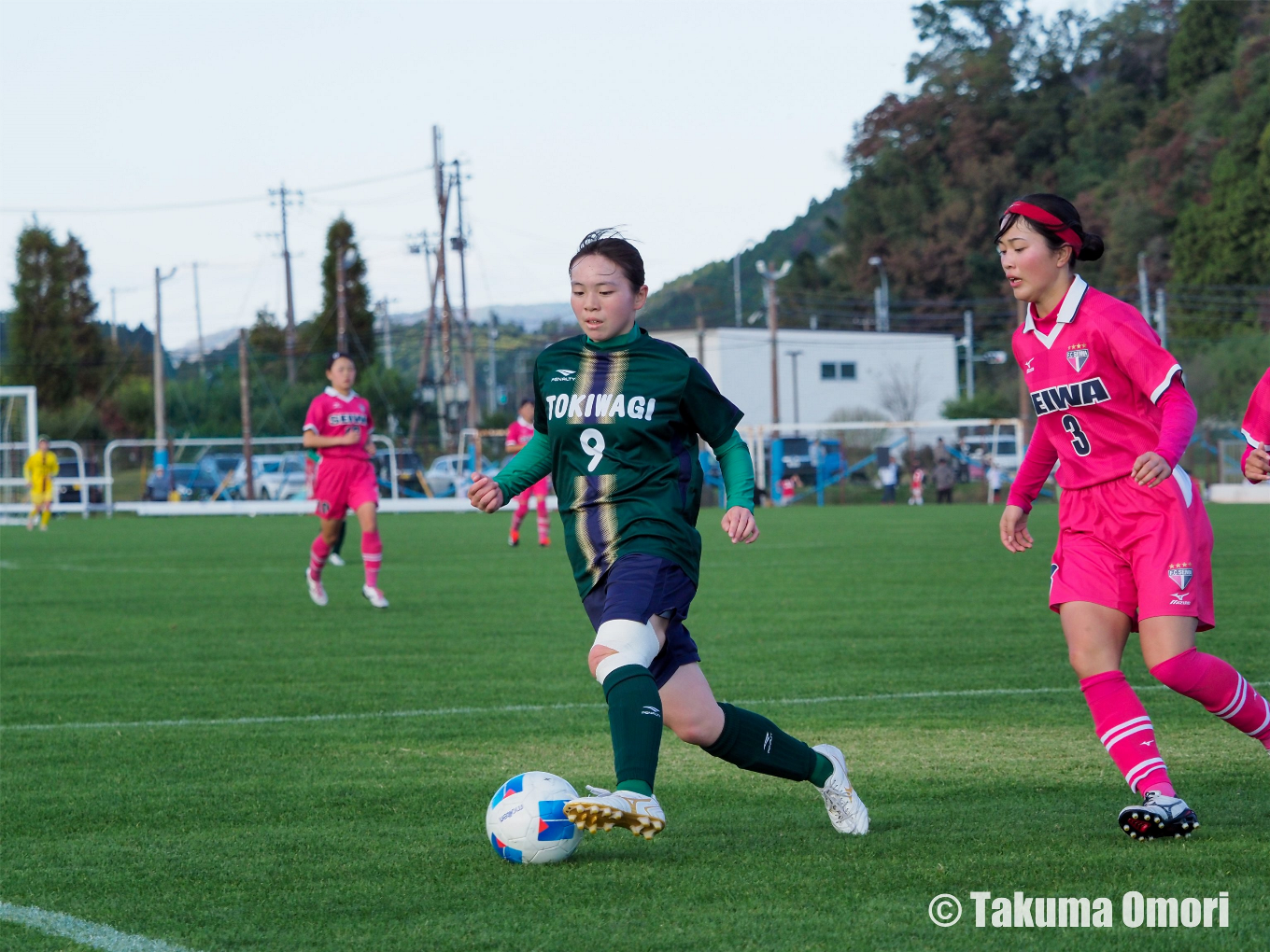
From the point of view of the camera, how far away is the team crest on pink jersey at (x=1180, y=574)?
4.35 m

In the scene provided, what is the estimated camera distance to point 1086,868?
390cm

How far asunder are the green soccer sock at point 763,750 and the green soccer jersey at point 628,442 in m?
0.45

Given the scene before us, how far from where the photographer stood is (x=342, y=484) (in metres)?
12.5

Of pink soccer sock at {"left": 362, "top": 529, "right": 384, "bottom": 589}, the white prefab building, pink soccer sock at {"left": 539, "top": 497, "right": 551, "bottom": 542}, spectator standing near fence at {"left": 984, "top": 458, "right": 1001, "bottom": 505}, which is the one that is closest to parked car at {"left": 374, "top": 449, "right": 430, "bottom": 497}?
spectator standing near fence at {"left": 984, "top": 458, "right": 1001, "bottom": 505}

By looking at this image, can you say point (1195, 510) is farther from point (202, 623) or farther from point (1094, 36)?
point (1094, 36)

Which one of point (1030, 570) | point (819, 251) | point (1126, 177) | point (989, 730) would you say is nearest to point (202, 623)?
point (989, 730)

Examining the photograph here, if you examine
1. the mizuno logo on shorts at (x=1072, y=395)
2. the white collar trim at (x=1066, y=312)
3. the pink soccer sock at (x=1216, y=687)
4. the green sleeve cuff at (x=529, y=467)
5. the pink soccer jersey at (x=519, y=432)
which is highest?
the white collar trim at (x=1066, y=312)

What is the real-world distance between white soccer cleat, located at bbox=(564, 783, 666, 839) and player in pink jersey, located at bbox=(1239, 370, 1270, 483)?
2269 mm

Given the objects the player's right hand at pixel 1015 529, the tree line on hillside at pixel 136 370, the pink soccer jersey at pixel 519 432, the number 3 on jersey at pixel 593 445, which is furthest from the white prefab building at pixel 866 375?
the number 3 on jersey at pixel 593 445

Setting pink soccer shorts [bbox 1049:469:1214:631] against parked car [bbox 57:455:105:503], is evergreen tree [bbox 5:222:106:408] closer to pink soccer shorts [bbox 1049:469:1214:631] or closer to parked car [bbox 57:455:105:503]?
parked car [bbox 57:455:105:503]

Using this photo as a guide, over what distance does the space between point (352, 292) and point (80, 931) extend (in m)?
69.3

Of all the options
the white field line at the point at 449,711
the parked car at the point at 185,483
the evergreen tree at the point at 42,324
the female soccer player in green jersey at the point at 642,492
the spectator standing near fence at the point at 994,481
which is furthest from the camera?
the evergreen tree at the point at 42,324

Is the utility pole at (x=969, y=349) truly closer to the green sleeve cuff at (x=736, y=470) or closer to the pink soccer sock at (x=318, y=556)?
the pink soccer sock at (x=318, y=556)

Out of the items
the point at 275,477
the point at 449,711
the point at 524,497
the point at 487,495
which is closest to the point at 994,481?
the point at 524,497
